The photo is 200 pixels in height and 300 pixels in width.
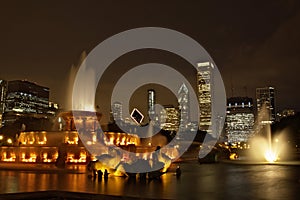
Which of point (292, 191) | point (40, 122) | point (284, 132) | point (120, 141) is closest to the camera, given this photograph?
point (292, 191)

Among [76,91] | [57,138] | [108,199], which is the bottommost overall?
[108,199]

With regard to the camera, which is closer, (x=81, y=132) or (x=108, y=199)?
(x=108, y=199)

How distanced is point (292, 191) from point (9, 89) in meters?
165

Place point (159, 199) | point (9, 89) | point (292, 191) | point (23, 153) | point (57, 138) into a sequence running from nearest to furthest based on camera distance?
1. point (159, 199)
2. point (292, 191)
3. point (23, 153)
4. point (57, 138)
5. point (9, 89)

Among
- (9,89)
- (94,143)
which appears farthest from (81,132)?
(9,89)

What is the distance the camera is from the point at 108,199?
12.0 m

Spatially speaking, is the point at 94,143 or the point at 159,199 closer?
the point at 159,199

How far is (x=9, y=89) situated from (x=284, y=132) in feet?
431

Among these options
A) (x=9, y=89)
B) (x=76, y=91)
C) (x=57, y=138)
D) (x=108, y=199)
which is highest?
(x=9, y=89)

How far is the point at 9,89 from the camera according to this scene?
161375 millimetres

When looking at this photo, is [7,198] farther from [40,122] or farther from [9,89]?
[9,89]

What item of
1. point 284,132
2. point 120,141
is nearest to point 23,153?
point 120,141

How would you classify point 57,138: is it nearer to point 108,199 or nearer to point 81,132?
point 81,132

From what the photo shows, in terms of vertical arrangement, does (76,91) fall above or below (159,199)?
above
